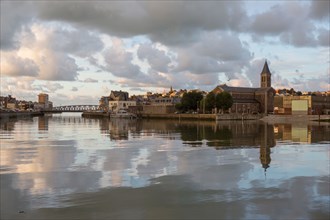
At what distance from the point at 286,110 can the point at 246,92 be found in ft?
67.3

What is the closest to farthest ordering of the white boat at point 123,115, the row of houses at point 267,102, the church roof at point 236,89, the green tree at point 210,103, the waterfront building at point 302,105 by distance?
1. the green tree at point 210,103
2. the white boat at point 123,115
3. the waterfront building at point 302,105
4. the row of houses at point 267,102
5. the church roof at point 236,89

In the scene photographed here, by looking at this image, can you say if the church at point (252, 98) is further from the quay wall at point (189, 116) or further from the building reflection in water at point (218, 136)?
the building reflection in water at point (218, 136)

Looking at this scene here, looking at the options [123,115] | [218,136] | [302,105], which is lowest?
[218,136]

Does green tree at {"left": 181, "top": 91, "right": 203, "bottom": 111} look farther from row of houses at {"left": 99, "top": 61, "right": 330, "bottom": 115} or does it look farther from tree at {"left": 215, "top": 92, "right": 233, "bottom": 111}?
row of houses at {"left": 99, "top": 61, "right": 330, "bottom": 115}

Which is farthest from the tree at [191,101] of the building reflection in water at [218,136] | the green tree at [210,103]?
the building reflection in water at [218,136]

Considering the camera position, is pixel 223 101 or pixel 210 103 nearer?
pixel 210 103

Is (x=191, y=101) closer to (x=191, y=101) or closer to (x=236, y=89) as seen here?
(x=191, y=101)

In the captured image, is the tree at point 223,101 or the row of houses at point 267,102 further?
the row of houses at point 267,102

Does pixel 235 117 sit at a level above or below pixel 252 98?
below

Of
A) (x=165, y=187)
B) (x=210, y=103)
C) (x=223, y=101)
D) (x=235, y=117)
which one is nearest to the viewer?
(x=165, y=187)

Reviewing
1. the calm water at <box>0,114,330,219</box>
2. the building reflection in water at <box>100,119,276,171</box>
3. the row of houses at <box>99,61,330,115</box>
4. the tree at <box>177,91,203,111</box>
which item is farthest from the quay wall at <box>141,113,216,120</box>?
the calm water at <box>0,114,330,219</box>

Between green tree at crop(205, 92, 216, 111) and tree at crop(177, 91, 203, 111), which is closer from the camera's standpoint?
green tree at crop(205, 92, 216, 111)

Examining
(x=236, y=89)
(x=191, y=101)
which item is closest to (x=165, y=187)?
(x=191, y=101)

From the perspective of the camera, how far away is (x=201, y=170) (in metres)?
22.3
